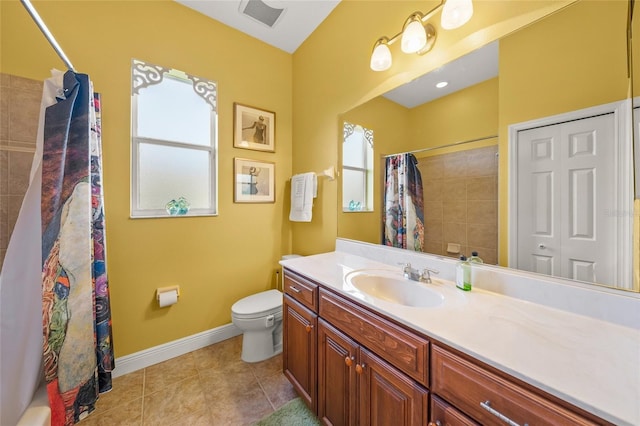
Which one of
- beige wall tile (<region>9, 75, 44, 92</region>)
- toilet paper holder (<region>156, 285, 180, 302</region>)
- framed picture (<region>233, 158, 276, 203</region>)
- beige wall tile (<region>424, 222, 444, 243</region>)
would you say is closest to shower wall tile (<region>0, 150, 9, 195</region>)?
beige wall tile (<region>9, 75, 44, 92</region>)

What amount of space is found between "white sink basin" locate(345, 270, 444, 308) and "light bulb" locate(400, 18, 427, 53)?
1.25m

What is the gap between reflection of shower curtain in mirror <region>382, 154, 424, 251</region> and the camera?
1.32 meters

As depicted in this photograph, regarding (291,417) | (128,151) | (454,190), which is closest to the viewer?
(454,190)

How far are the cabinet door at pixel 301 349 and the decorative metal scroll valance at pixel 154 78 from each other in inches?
72.7

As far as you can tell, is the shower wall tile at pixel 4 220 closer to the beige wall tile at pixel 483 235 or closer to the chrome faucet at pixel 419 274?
the chrome faucet at pixel 419 274

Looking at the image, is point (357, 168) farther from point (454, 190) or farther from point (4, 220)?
point (4, 220)

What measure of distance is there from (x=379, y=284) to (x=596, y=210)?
0.88 metres

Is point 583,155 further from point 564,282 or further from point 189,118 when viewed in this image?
point 189,118

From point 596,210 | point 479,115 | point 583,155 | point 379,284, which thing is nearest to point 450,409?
point 379,284

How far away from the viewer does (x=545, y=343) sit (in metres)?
0.63

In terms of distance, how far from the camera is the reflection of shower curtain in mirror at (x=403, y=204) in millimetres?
1320

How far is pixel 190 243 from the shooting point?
1.90 meters

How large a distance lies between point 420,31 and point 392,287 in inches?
54.2

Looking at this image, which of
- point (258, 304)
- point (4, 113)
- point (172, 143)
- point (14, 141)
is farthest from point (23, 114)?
point (258, 304)
